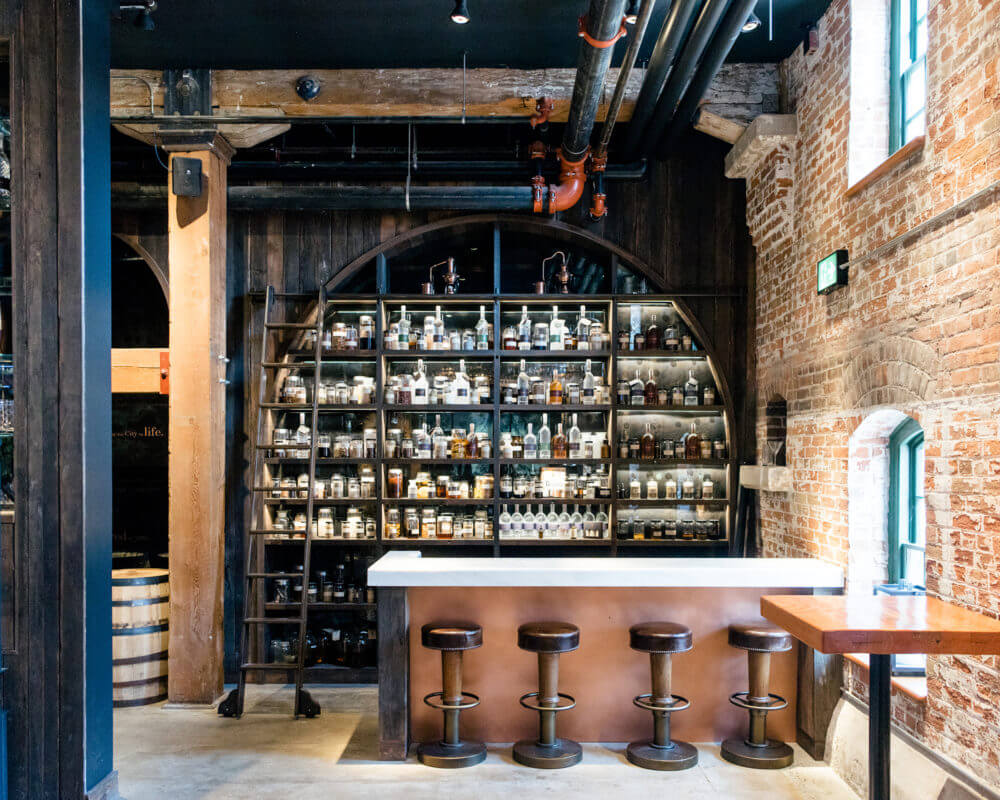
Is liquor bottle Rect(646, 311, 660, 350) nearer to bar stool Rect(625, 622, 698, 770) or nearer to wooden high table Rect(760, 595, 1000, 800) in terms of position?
bar stool Rect(625, 622, 698, 770)

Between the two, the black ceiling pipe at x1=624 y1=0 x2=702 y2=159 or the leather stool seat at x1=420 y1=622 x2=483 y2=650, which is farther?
the leather stool seat at x1=420 y1=622 x2=483 y2=650

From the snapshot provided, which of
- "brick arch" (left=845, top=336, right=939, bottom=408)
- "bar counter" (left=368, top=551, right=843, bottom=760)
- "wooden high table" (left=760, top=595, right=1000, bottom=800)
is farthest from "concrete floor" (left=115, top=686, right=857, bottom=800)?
"brick arch" (left=845, top=336, right=939, bottom=408)

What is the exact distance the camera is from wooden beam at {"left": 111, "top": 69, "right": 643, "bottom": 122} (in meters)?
5.18

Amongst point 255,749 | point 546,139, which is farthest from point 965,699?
point 546,139

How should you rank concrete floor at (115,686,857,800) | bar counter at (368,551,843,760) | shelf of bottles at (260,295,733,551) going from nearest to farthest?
1. concrete floor at (115,686,857,800)
2. bar counter at (368,551,843,760)
3. shelf of bottles at (260,295,733,551)

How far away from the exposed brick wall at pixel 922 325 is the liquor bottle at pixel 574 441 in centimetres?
141

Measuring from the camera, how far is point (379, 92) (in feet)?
17.2

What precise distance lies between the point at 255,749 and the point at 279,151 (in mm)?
3891

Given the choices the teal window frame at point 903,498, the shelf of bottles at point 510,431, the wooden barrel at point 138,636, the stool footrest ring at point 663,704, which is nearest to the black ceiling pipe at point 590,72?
the shelf of bottles at point 510,431

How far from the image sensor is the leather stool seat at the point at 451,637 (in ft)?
13.2

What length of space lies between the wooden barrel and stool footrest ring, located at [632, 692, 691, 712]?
3.01m

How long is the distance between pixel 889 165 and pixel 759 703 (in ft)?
8.63

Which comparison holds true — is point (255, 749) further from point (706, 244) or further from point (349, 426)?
point (706, 244)

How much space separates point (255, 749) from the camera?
432 cm
